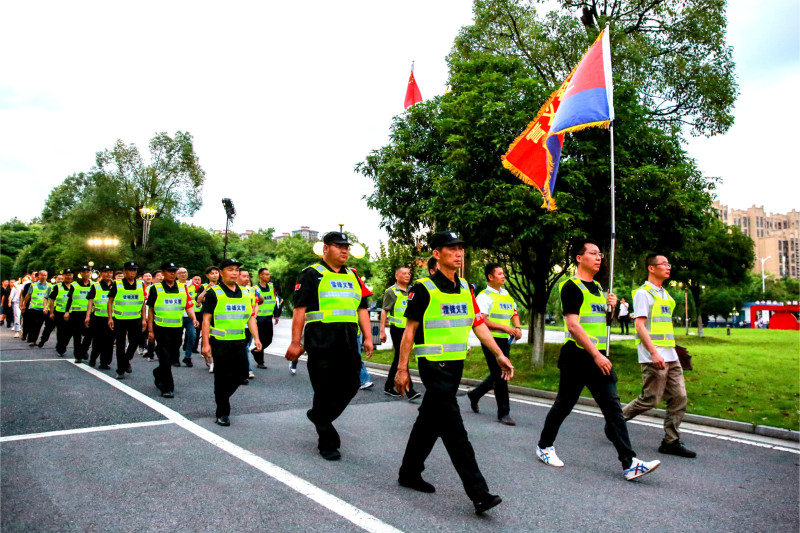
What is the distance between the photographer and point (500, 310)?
729 cm

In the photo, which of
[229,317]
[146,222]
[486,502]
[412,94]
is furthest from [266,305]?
[146,222]

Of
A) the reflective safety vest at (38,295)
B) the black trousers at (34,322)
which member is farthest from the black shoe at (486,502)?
the black trousers at (34,322)

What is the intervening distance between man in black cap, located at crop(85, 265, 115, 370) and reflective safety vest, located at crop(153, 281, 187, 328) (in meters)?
2.25

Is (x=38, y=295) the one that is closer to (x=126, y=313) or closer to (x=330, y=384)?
(x=126, y=313)

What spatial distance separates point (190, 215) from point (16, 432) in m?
47.2

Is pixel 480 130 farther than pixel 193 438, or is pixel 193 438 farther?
pixel 480 130

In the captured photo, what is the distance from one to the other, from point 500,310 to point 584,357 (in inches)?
90.3

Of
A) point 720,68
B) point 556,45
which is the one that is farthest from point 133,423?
point 720,68

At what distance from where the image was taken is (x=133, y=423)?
20.4ft

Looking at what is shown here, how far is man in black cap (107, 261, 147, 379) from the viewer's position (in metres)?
9.56

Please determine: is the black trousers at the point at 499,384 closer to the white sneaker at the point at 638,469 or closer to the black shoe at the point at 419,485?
the white sneaker at the point at 638,469

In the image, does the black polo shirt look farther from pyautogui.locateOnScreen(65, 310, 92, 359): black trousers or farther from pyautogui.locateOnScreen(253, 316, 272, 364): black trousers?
pyautogui.locateOnScreen(65, 310, 92, 359): black trousers

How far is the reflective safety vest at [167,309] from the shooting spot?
846cm

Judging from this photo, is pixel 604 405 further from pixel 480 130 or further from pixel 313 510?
pixel 480 130
